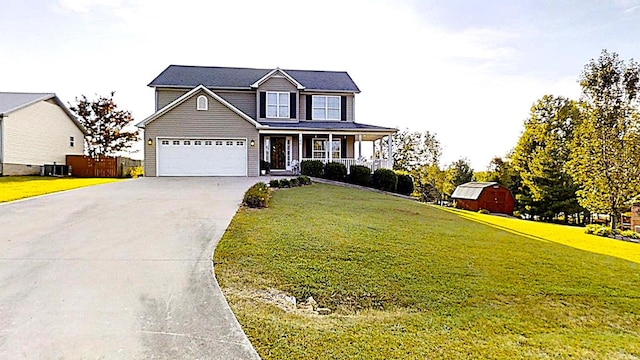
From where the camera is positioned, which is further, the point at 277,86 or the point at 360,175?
the point at 277,86

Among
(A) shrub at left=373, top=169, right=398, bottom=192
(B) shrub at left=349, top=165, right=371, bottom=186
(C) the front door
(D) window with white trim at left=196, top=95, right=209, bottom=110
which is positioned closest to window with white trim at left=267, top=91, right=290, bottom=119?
(C) the front door

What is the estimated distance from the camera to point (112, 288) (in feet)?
18.4

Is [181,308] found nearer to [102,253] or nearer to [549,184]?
[102,253]

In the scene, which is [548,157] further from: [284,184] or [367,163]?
[284,184]

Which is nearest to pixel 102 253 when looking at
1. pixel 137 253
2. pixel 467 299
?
pixel 137 253

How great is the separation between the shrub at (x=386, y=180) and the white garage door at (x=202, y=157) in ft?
23.0

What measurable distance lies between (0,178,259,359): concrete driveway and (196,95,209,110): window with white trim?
12475 mm

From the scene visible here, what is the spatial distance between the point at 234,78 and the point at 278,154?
18.6 feet

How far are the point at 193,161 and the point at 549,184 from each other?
25181 millimetres

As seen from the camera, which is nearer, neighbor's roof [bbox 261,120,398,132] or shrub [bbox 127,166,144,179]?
neighbor's roof [bbox 261,120,398,132]

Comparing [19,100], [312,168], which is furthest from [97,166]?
[312,168]

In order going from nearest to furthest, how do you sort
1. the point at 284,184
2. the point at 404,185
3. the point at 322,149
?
the point at 284,184 → the point at 404,185 → the point at 322,149

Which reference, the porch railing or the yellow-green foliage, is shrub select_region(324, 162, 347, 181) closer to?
→ the porch railing

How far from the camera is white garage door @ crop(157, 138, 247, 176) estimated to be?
22453 millimetres
